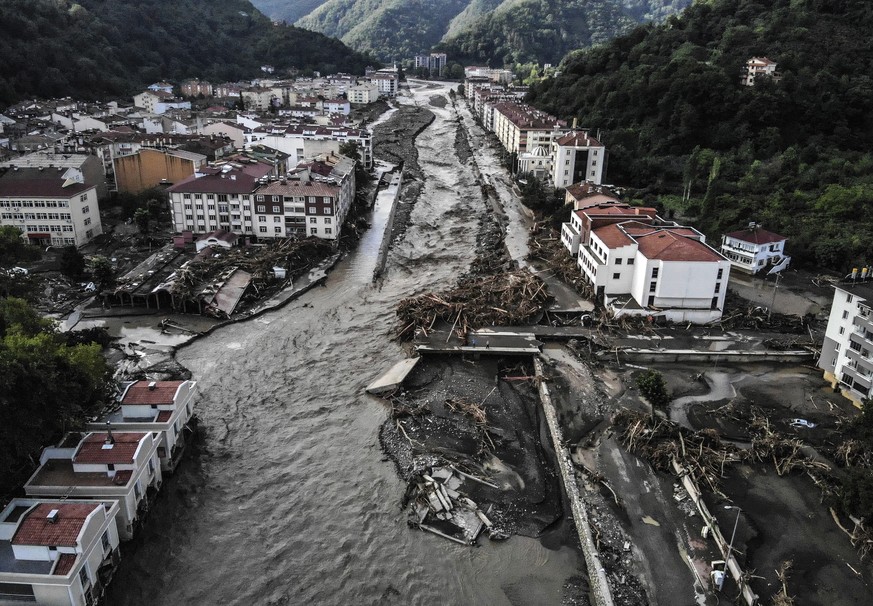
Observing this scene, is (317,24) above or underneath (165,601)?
above

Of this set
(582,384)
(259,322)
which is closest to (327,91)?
(259,322)

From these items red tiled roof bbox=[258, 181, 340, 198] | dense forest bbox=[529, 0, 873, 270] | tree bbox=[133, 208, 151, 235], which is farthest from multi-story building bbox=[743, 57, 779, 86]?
tree bbox=[133, 208, 151, 235]

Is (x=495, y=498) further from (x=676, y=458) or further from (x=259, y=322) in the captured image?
(x=259, y=322)

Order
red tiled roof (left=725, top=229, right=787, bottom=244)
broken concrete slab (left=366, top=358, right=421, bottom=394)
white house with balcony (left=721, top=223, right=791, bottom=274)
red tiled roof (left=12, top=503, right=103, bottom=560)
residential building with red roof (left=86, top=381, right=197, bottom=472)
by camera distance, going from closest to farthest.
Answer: red tiled roof (left=12, top=503, right=103, bottom=560) → residential building with red roof (left=86, top=381, right=197, bottom=472) → broken concrete slab (left=366, top=358, right=421, bottom=394) → white house with balcony (left=721, top=223, right=791, bottom=274) → red tiled roof (left=725, top=229, right=787, bottom=244)

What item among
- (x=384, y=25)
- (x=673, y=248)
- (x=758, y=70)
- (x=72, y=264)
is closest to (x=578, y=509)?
(x=673, y=248)

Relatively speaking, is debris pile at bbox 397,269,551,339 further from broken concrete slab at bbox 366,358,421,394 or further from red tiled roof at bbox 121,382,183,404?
red tiled roof at bbox 121,382,183,404

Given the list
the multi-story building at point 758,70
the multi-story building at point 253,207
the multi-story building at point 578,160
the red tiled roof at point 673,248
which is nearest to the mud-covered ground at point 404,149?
the multi-story building at point 253,207
